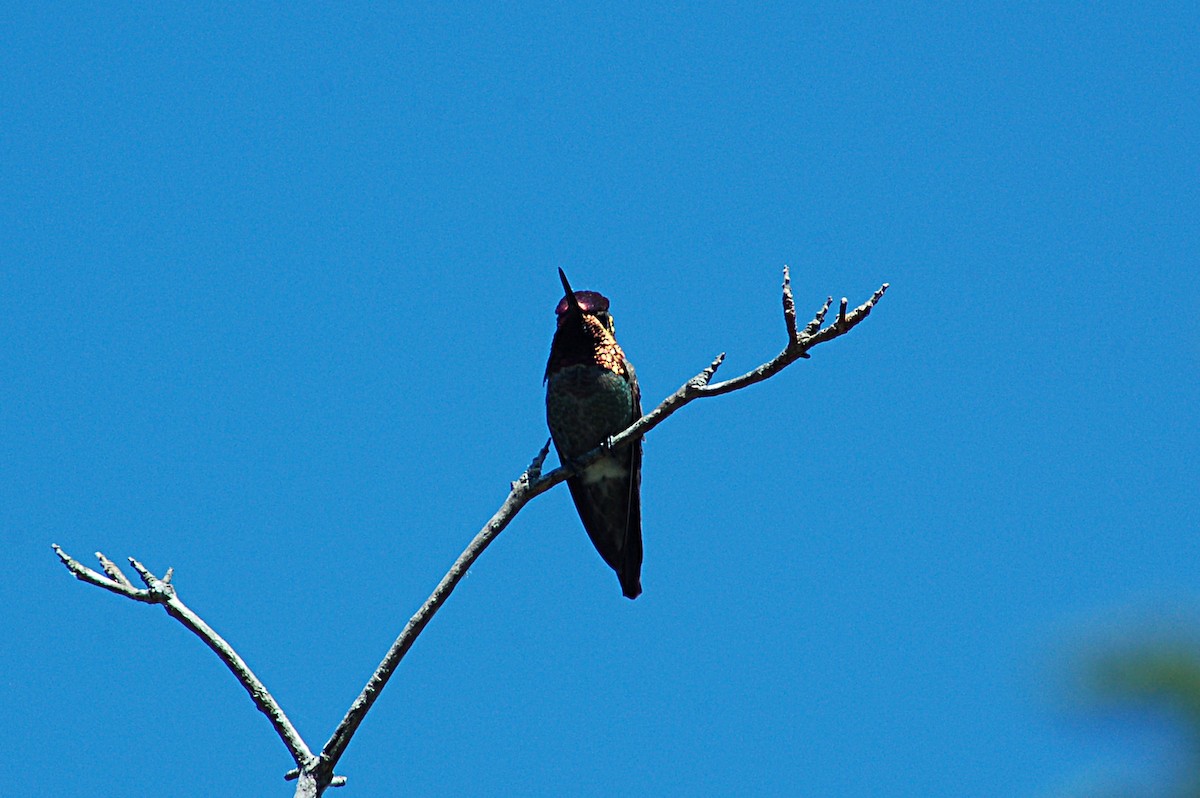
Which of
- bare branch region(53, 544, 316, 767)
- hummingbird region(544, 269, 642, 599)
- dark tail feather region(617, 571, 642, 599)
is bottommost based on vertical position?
bare branch region(53, 544, 316, 767)

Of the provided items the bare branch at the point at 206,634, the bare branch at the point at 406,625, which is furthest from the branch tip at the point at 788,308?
the bare branch at the point at 206,634

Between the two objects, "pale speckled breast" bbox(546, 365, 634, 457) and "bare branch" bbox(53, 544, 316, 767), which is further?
"pale speckled breast" bbox(546, 365, 634, 457)

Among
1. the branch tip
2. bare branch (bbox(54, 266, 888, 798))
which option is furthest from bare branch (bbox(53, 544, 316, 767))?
the branch tip

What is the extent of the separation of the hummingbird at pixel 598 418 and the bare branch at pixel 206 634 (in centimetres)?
364

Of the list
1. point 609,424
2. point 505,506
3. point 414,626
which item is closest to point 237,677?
point 414,626

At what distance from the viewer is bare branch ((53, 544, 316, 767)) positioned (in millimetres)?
4609

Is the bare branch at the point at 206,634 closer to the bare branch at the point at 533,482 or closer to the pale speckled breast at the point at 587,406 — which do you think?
the bare branch at the point at 533,482

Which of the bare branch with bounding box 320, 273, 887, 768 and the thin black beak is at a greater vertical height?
the thin black beak

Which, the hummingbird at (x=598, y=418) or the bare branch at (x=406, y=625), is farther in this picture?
the hummingbird at (x=598, y=418)

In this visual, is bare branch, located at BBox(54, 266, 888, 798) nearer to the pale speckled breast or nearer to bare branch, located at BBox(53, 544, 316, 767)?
bare branch, located at BBox(53, 544, 316, 767)

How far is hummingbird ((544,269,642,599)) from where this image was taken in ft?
26.3

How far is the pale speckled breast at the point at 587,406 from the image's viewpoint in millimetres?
7988

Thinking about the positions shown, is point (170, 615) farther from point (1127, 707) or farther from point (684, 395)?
point (1127, 707)

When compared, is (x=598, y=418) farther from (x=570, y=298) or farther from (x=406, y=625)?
(x=406, y=625)
